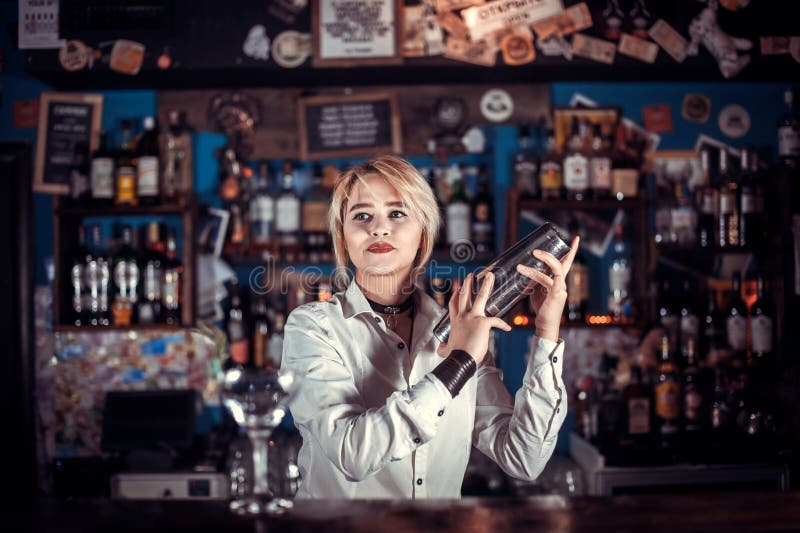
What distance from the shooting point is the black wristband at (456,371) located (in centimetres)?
118

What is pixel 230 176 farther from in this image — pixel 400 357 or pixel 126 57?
pixel 400 357

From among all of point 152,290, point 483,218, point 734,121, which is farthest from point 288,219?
point 734,121

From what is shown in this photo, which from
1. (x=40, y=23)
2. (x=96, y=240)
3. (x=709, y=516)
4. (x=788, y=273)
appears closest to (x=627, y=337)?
(x=788, y=273)

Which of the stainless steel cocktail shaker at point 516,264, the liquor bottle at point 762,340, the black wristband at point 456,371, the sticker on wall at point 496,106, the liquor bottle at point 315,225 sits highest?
the sticker on wall at point 496,106

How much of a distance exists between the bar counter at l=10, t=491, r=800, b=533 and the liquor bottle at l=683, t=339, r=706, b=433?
2004 mm

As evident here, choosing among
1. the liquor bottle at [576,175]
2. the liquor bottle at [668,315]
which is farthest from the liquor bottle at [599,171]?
→ the liquor bottle at [668,315]

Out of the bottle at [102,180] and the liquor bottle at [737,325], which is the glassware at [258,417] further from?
the liquor bottle at [737,325]

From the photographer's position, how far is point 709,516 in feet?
3.30

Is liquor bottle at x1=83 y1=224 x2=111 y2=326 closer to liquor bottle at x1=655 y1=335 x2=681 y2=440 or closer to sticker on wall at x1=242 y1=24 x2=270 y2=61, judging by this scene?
sticker on wall at x1=242 y1=24 x2=270 y2=61

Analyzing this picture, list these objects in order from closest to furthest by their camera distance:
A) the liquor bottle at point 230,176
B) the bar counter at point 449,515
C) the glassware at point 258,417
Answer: the bar counter at point 449,515
the glassware at point 258,417
the liquor bottle at point 230,176

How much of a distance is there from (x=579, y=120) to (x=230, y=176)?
1.71 m

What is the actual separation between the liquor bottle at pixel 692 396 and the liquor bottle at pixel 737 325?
0.57 feet

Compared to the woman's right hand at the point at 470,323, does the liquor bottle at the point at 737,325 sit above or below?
below

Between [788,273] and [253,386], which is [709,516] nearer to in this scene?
[253,386]
